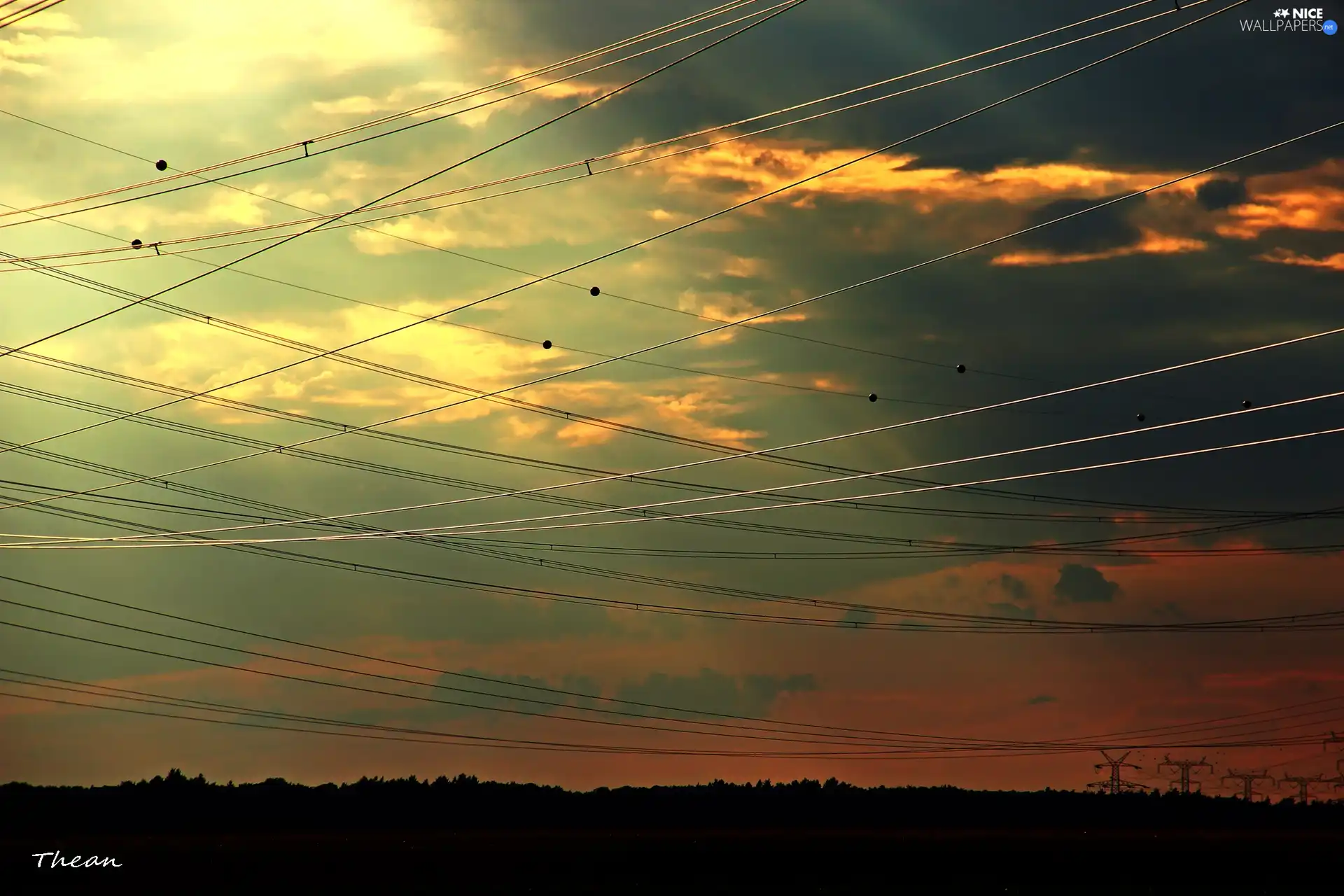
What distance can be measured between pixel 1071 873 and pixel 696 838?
49966mm

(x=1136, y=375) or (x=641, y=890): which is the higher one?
(x=1136, y=375)

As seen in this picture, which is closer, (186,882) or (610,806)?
(186,882)

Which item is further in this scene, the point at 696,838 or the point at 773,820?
the point at 773,820

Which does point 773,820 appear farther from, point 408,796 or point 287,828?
point 287,828

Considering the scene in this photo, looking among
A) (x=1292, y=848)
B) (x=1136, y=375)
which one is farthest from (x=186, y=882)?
(x=1292, y=848)

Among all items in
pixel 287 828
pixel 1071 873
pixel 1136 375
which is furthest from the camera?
pixel 287 828

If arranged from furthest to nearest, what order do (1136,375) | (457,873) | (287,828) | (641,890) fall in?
(287,828), (457,873), (641,890), (1136,375)

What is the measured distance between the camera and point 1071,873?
84688 mm

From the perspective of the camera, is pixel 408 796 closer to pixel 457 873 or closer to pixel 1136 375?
pixel 457 873

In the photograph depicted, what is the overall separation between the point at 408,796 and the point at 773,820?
47.7 meters

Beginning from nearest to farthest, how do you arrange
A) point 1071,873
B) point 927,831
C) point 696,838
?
point 1071,873 → point 696,838 → point 927,831

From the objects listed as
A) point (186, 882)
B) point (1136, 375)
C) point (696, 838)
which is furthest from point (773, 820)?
point (1136, 375)

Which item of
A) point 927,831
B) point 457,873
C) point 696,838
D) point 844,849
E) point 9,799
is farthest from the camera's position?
Result: point 927,831

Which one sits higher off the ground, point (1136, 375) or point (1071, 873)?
point (1136, 375)
